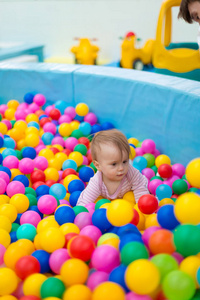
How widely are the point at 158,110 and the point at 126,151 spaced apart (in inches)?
19.7

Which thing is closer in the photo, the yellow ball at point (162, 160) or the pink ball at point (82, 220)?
the pink ball at point (82, 220)

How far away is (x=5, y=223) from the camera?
39.7 inches

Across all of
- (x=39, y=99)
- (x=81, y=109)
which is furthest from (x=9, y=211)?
(x=39, y=99)

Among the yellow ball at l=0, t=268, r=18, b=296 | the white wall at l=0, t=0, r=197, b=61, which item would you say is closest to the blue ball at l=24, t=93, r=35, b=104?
the yellow ball at l=0, t=268, r=18, b=296

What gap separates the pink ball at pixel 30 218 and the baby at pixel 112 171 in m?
0.16

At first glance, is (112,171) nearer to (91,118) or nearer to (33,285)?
(33,285)

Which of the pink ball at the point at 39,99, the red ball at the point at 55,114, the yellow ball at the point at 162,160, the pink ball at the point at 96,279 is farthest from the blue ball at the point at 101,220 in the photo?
the pink ball at the point at 39,99

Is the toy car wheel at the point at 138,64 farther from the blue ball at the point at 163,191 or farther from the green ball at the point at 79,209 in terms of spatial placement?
the green ball at the point at 79,209

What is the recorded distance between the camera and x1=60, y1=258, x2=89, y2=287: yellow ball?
28.6 inches

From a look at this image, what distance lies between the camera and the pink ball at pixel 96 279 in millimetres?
713

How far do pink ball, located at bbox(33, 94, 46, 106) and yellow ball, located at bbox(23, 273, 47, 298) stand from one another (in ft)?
4.30

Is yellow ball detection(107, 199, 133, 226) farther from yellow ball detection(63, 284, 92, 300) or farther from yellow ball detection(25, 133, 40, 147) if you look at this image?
yellow ball detection(25, 133, 40, 147)

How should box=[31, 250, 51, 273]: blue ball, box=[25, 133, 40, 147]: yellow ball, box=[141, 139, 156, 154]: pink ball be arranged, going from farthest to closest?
1. box=[25, 133, 40, 147]: yellow ball
2. box=[141, 139, 156, 154]: pink ball
3. box=[31, 250, 51, 273]: blue ball

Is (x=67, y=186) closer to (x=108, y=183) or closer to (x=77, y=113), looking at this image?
(x=108, y=183)
